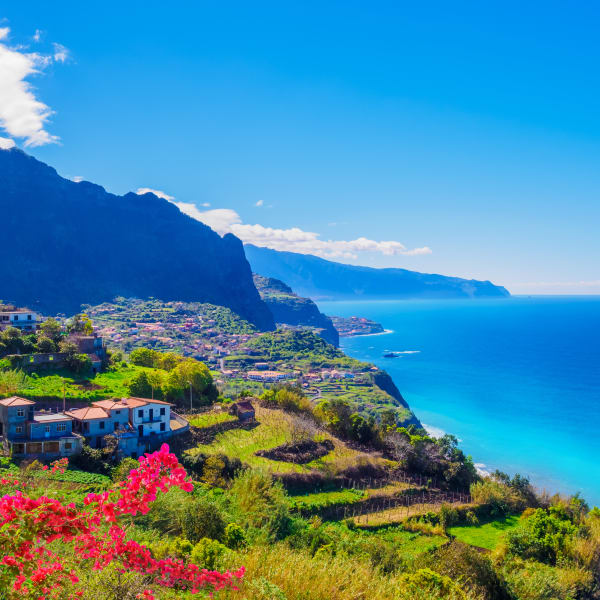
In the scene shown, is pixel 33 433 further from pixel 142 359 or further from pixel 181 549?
pixel 142 359

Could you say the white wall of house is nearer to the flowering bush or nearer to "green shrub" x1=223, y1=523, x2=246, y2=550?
"green shrub" x1=223, y1=523, x2=246, y2=550

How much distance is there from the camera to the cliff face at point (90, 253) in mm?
146250

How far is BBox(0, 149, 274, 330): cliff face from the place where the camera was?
14625 cm

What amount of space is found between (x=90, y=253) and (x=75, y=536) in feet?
582

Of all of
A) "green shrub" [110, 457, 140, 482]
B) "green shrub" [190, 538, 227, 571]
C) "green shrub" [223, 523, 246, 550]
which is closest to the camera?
"green shrub" [190, 538, 227, 571]

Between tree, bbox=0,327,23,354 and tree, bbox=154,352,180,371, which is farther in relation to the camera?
tree, bbox=154,352,180,371

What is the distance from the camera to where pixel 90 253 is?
551 ft

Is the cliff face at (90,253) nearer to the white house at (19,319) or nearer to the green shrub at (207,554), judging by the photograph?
the white house at (19,319)

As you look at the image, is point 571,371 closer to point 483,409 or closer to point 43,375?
point 483,409

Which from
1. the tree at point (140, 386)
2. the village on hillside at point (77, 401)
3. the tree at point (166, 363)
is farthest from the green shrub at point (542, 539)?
the tree at point (166, 363)

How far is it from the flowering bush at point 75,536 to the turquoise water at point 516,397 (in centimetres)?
5587

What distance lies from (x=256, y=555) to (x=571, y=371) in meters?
130

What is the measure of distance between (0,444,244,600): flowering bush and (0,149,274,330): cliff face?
142 m

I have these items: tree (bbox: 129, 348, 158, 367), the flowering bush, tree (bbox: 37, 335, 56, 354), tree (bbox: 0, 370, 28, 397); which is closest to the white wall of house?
tree (bbox: 0, 370, 28, 397)
